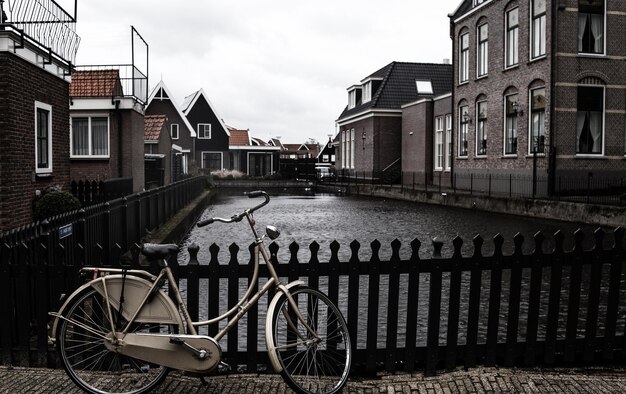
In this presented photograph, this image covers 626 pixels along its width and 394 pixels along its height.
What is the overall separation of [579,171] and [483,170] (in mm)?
6080

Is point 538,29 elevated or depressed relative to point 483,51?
depressed

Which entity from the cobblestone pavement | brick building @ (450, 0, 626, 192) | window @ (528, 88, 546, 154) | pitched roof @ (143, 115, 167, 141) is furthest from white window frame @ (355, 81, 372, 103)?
the cobblestone pavement

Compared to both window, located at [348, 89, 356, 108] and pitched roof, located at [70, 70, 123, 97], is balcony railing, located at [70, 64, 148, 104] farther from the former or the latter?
window, located at [348, 89, 356, 108]

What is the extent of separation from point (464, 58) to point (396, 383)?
30137 mm

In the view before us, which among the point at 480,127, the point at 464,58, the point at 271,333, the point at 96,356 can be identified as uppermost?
the point at 464,58

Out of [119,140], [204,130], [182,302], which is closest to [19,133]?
[182,302]

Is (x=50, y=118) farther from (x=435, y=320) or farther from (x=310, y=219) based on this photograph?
(x=435, y=320)

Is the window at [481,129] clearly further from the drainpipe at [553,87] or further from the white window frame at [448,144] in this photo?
the drainpipe at [553,87]

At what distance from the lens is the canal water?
7665 mm

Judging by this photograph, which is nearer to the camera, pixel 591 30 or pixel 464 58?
pixel 591 30

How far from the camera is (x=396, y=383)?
4.53m

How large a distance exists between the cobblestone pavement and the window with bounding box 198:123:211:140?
53988mm

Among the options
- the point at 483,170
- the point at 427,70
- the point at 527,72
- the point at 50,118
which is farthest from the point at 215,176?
the point at 50,118

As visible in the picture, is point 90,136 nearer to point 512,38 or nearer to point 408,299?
point 512,38
